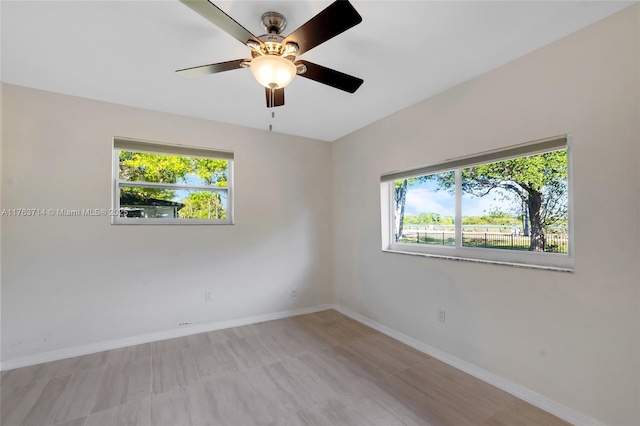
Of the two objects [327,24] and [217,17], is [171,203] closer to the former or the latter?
[217,17]

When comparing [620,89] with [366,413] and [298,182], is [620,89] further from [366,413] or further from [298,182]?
[298,182]

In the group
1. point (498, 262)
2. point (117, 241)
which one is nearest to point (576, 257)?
point (498, 262)

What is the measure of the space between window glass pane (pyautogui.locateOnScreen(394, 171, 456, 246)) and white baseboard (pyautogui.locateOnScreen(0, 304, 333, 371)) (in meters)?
1.81

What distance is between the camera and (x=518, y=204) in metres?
2.20

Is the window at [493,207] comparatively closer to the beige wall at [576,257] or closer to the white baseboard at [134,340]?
the beige wall at [576,257]

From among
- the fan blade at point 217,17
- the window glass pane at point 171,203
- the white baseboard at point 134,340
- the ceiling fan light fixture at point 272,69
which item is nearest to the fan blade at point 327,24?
the ceiling fan light fixture at point 272,69

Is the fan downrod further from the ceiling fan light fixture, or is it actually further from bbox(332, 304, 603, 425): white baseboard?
bbox(332, 304, 603, 425): white baseboard

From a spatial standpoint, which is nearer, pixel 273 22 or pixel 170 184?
pixel 273 22

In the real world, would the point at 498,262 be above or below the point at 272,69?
below

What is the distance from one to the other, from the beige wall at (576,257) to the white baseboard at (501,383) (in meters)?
0.04

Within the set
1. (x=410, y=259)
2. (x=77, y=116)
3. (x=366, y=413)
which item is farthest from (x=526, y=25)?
(x=77, y=116)

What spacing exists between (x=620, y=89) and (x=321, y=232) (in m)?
3.16

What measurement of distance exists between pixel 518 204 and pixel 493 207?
190 millimetres

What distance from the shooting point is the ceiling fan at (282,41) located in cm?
125
